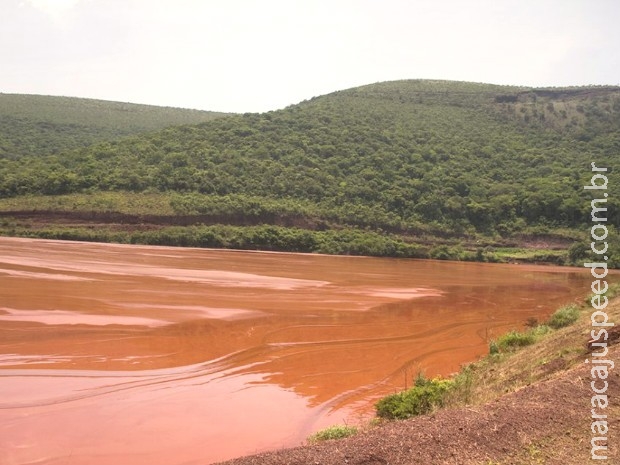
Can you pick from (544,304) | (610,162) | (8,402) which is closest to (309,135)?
(610,162)

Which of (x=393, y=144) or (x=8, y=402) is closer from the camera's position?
(x=8, y=402)

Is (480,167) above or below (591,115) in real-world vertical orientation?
below

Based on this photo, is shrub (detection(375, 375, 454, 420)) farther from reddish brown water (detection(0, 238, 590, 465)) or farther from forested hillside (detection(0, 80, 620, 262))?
forested hillside (detection(0, 80, 620, 262))

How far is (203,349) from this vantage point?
15.7 m

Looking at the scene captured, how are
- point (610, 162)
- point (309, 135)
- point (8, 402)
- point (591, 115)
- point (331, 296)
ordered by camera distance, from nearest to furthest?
point (8, 402) < point (331, 296) < point (610, 162) < point (309, 135) < point (591, 115)

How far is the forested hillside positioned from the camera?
176 ft

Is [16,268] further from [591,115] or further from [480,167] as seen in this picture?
[591,115]

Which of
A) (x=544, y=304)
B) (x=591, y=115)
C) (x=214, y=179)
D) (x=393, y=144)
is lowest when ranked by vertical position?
(x=544, y=304)

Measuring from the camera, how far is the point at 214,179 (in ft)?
195

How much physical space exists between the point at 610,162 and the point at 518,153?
36.0ft

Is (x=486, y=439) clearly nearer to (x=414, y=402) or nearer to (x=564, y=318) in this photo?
(x=414, y=402)

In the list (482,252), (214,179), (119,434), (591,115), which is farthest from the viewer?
(591,115)

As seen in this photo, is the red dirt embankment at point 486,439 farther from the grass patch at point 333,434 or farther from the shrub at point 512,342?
the shrub at point 512,342

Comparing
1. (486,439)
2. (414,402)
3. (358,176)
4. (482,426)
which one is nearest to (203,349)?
(414,402)
